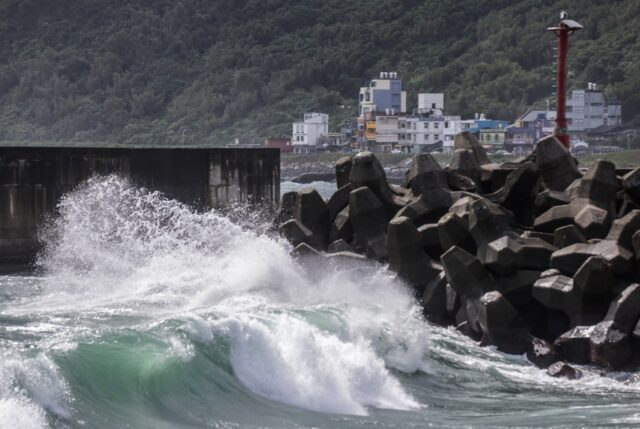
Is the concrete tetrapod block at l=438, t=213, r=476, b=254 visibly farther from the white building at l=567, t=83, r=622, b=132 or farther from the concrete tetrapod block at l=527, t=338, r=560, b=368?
the white building at l=567, t=83, r=622, b=132

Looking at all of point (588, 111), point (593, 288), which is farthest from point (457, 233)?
point (588, 111)

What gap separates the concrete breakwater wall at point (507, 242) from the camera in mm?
13094

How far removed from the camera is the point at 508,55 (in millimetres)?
98375

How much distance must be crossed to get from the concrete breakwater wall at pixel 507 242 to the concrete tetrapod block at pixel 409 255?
1cm

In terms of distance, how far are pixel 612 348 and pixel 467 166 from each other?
499cm

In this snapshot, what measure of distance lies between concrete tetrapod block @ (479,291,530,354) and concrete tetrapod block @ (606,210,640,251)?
137 cm

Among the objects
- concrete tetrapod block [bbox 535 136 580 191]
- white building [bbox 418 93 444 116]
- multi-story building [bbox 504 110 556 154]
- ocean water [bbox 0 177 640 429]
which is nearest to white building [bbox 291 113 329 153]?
white building [bbox 418 93 444 116]

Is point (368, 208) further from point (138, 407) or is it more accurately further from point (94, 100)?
point (94, 100)

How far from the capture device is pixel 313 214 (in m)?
17.2

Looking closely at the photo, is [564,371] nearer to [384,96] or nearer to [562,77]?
[562,77]

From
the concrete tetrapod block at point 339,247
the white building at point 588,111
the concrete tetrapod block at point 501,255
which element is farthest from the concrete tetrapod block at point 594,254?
the white building at point 588,111

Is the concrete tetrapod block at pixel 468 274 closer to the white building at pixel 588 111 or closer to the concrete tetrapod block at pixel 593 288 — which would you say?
the concrete tetrapod block at pixel 593 288

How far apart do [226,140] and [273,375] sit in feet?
273

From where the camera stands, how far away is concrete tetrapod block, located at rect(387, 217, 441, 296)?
49.0ft
